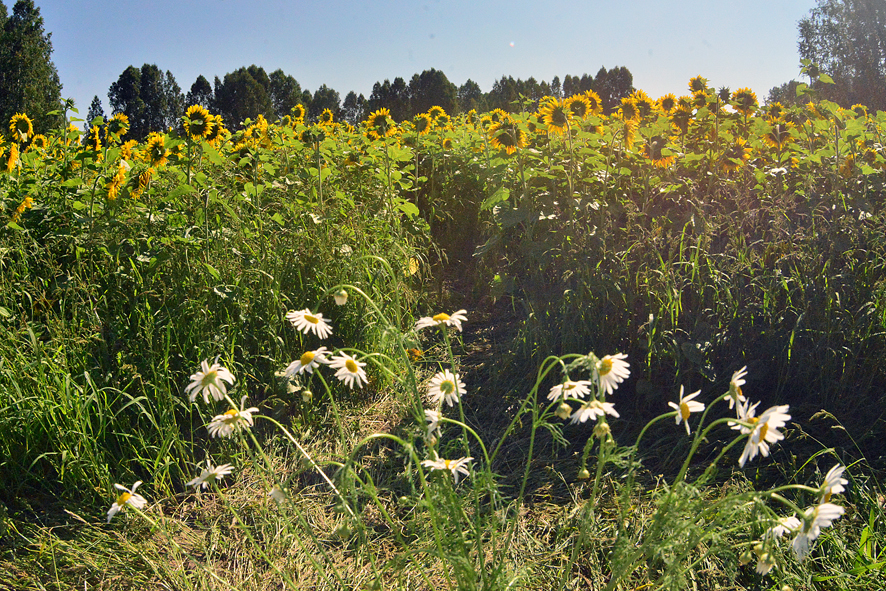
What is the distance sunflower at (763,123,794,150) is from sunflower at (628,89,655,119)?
570mm

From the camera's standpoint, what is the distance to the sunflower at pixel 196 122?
2.34 m

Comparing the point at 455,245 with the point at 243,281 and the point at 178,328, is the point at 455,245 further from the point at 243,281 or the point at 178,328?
the point at 178,328

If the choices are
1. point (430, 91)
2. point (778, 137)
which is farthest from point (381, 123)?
point (430, 91)

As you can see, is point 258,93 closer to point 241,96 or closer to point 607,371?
point 241,96

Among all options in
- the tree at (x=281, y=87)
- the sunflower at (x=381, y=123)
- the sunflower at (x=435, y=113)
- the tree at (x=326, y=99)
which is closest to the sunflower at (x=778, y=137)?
the sunflower at (x=381, y=123)

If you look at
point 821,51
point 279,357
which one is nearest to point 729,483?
point 279,357

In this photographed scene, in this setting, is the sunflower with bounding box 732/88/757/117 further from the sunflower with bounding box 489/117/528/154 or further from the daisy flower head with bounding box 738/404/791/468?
the daisy flower head with bounding box 738/404/791/468

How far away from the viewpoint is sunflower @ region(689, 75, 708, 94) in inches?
114

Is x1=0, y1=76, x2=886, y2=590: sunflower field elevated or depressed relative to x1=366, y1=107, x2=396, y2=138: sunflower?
depressed

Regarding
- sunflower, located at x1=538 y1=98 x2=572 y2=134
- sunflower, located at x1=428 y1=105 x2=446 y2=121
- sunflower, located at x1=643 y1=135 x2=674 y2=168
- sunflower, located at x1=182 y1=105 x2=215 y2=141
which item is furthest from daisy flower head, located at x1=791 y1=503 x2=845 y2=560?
sunflower, located at x1=428 y1=105 x2=446 y2=121

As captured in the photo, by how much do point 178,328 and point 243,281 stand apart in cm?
29

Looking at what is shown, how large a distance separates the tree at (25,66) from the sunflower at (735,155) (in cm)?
1349

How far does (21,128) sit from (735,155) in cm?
329

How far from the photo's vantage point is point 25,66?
557 inches
